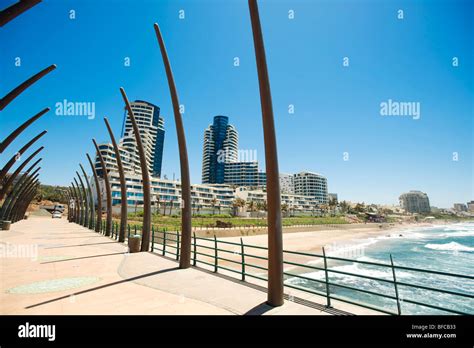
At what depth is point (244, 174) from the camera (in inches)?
6673

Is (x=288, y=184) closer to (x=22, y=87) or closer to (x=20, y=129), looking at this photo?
(x=20, y=129)

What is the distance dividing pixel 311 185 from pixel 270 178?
169 meters

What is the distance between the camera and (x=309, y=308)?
17.0 feet

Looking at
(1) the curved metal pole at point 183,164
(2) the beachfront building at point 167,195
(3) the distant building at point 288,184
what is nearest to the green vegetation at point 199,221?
(2) the beachfront building at point 167,195

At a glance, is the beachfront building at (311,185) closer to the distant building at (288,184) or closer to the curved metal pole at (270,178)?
the distant building at (288,184)

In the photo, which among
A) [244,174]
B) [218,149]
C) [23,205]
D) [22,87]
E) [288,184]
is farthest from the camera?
[218,149]

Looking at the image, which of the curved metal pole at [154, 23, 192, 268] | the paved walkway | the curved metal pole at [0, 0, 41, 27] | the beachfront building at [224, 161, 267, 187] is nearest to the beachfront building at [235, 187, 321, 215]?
the beachfront building at [224, 161, 267, 187]

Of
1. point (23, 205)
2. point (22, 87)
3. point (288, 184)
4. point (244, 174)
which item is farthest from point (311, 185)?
point (22, 87)

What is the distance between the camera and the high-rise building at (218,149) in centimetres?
17912

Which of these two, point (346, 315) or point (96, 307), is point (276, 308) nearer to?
point (346, 315)

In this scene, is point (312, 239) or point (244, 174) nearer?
point (312, 239)

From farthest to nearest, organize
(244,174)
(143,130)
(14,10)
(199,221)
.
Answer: (244,174)
(143,130)
(199,221)
(14,10)

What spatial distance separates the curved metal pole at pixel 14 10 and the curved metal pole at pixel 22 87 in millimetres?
3942
